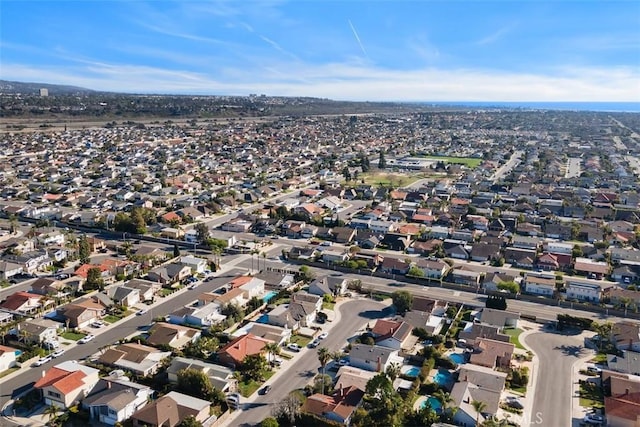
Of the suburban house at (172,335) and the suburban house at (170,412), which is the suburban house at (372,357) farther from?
the suburban house at (172,335)

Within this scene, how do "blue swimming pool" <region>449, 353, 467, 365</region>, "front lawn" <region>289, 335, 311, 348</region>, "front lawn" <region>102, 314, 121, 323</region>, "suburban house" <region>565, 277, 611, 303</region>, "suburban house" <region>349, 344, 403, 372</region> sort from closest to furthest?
"suburban house" <region>349, 344, 403, 372</region>
"blue swimming pool" <region>449, 353, 467, 365</region>
"front lawn" <region>289, 335, 311, 348</region>
"front lawn" <region>102, 314, 121, 323</region>
"suburban house" <region>565, 277, 611, 303</region>

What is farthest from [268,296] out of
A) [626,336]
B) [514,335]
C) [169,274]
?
[626,336]

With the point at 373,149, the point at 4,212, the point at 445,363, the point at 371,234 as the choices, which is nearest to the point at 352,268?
the point at 371,234

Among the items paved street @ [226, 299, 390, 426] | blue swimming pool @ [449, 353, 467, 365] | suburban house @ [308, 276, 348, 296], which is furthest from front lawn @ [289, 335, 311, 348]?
blue swimming pool @ [449, 353, 467, 365]

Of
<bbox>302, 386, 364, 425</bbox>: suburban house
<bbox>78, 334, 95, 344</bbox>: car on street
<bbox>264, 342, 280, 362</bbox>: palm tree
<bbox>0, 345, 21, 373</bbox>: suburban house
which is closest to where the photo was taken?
<bbox>302, 386, 364, 425</bbox>: suburban house

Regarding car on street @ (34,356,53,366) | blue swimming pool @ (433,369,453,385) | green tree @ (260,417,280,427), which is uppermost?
green tree @ (260,417,280,427)

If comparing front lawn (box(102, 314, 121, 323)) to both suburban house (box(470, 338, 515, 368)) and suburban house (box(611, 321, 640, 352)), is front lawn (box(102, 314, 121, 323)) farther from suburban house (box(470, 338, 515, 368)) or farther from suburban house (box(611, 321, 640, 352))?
suburban house (box(611, 321, 640, 352))

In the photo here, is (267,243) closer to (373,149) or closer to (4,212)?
(4,212)
